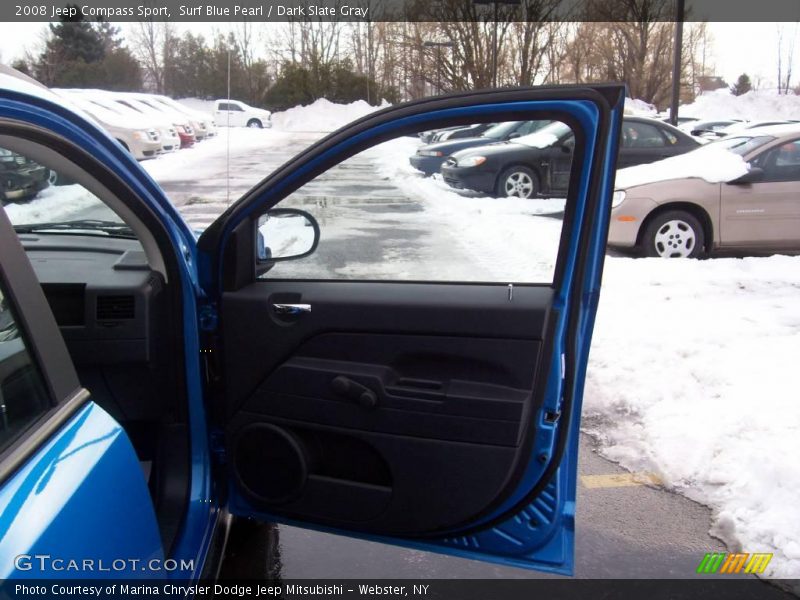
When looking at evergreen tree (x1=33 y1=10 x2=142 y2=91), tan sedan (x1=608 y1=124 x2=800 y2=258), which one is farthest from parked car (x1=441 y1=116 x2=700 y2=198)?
evergreen tree (x1=33 y1=10 x2=142 y2=91)

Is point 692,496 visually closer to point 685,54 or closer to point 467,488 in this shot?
point 467,488

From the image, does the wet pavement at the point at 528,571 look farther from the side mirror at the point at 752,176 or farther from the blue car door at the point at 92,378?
the side mirror at the point at 752,176

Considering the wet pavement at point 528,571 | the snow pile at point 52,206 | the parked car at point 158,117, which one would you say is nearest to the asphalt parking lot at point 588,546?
the wet pavement at point 528,571

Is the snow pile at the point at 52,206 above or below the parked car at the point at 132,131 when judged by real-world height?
below

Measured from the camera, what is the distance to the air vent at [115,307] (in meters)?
2.36

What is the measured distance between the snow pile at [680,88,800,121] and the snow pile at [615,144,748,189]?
40.2 metres

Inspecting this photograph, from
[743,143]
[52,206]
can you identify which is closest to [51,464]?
[52,206]

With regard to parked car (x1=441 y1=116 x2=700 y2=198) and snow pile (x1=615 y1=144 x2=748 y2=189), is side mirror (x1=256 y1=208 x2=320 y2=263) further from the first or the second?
snow pile (x1=615 y1=144 x2=748 y2=189)

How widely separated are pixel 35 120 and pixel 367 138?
91 centimetres

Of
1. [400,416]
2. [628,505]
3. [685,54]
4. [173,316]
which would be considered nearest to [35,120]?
[173,316]

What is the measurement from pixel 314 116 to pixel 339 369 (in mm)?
22978

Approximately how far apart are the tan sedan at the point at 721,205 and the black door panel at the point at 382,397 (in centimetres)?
635

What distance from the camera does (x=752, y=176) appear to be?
8.12 meters

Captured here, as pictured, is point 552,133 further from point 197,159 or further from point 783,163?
point 197,159
